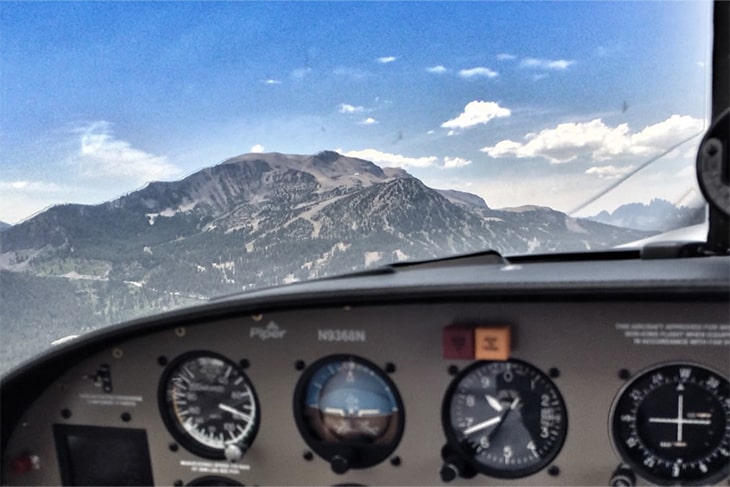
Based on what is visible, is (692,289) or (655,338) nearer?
(692,289)

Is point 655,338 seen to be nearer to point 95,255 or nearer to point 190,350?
point 190,350

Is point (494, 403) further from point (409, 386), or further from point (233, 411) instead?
point (233, 411)

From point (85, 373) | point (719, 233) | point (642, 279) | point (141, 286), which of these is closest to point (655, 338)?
point (642, 279)

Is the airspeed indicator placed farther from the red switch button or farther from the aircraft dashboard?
the red switch button

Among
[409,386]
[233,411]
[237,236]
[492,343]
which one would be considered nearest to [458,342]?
[492,343]

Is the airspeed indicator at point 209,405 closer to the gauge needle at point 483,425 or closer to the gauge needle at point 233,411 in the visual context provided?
the gauge needle at point 233,411

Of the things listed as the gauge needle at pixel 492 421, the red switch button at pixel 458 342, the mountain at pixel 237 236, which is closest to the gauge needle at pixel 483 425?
the gauge needle at pixel 492 421
